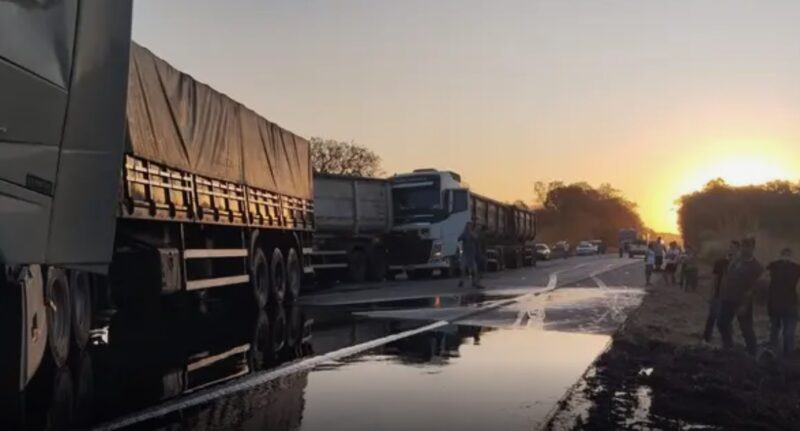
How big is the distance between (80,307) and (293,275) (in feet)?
32.3

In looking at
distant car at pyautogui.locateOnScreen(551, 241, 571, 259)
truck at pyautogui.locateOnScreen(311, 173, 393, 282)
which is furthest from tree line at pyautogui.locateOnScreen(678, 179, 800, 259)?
distant car at pyautogui.locateOnScreen(551, 241, 571, 259)

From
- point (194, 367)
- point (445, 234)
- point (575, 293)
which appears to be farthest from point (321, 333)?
point (445, 234)

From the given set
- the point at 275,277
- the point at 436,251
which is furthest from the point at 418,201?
the point at 275,277

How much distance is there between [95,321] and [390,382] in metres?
4.66

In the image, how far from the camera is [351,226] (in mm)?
29375

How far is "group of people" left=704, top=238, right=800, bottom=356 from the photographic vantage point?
12281 millimetres

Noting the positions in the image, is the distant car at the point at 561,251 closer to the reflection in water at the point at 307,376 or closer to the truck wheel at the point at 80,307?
the reflection in water at the point at 307,376

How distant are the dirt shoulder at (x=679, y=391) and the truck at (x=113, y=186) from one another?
156 inches

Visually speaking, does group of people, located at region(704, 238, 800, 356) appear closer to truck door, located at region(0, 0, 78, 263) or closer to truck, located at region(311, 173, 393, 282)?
truck door, located at region(0, 0, 78, 263)

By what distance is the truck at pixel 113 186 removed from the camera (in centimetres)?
609

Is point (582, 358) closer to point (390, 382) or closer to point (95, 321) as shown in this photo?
point (390, 382)

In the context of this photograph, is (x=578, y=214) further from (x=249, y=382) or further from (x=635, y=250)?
(x=249, y=382)

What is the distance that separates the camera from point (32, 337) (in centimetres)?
758

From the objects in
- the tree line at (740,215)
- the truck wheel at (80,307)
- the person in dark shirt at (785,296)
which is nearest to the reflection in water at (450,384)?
the person in dark shirt at (785,296)
